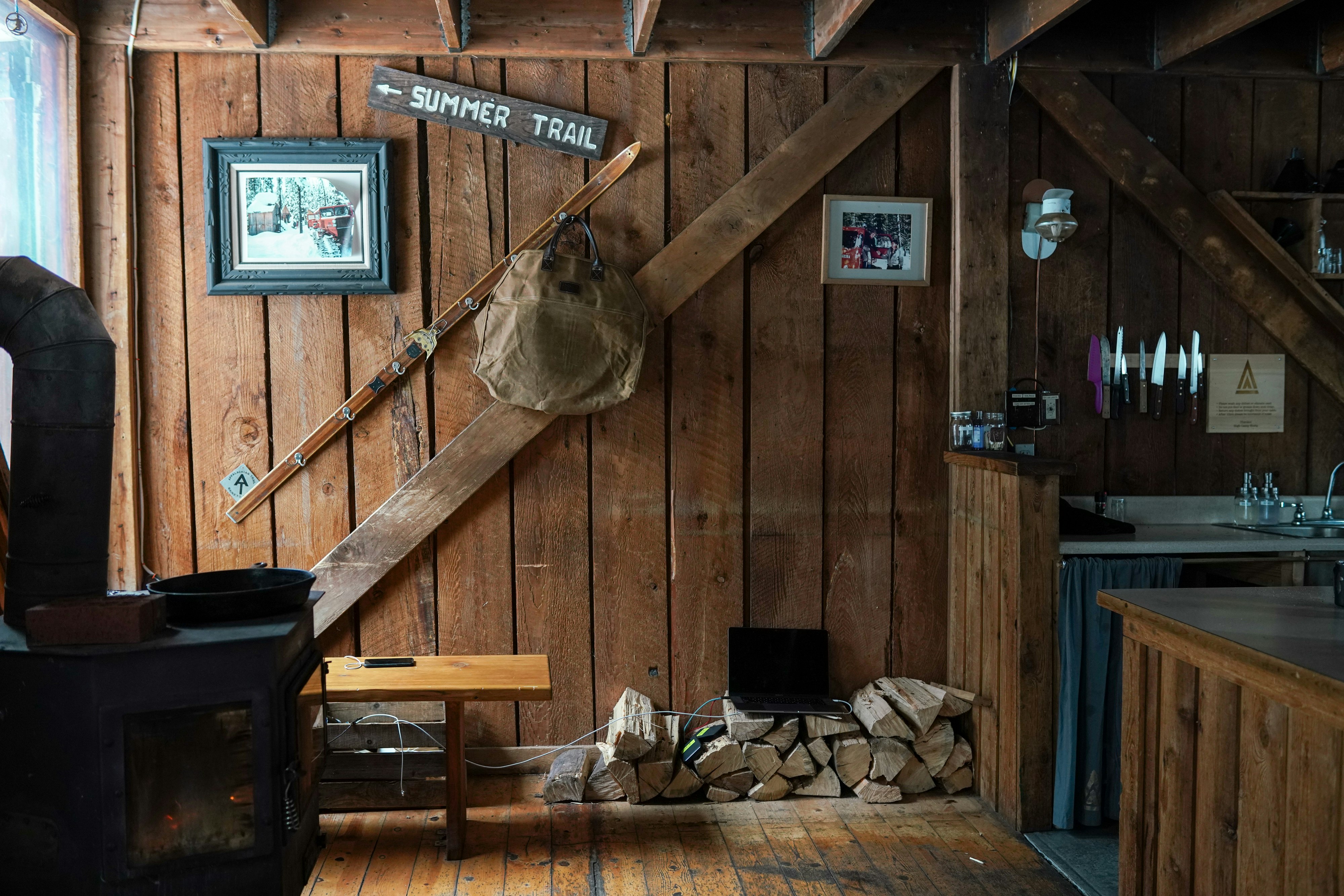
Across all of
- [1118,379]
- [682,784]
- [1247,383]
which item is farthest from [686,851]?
[1247,383]

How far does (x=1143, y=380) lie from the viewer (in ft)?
11.0

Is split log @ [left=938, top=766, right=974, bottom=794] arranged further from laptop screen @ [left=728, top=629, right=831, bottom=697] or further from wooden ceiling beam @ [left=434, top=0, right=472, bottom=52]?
wooden ceiling beam @ [left=434, top=0, right=472, bottom=52]

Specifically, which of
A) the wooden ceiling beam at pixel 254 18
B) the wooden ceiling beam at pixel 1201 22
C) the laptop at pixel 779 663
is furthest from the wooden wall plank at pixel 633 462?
the wooden ceiling beam at pixel 1201 22

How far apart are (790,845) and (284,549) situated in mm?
1957

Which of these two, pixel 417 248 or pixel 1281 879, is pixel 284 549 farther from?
pixel 1281 879

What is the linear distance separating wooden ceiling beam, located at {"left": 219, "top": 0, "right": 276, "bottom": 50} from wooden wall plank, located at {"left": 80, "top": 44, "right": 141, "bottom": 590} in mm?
437

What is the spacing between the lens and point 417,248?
10.3ft

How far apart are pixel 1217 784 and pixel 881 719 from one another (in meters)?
1.42

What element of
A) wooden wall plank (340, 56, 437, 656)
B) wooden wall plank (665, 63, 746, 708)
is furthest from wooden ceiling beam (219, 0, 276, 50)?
wooden wall plank (665, 63, 746, 708)

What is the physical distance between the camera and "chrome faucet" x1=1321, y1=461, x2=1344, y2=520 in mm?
3432

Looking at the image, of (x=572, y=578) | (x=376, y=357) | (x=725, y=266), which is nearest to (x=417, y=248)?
(x=376, y=357)

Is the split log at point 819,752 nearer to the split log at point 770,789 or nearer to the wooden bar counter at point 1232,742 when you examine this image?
the split log at point 770,789

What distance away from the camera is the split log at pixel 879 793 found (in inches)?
120

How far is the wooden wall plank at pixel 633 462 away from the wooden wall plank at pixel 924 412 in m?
0.87
